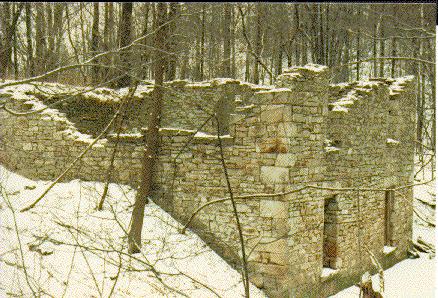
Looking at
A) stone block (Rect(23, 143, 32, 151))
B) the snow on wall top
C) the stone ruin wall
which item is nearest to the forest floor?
the stone ruin wall

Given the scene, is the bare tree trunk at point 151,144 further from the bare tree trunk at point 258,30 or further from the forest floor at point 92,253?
the bare tree trunk at point 258,30

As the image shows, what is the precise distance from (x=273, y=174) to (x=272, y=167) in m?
0.12

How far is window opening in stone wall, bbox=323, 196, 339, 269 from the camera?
859 centimetres

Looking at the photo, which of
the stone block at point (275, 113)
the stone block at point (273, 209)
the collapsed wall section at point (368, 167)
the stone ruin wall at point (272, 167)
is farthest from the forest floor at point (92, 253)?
the stone block at point (275, 113)

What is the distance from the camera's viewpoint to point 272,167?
7.16m

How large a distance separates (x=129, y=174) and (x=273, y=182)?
8.99ft

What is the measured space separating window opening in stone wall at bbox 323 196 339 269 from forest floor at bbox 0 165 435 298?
68 cm

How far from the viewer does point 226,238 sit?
7.50 metres

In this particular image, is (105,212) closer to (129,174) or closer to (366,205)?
(129,174)

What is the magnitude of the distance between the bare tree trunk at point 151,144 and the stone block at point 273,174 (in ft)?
6.25

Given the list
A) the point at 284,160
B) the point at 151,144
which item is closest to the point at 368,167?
the point at 284,160

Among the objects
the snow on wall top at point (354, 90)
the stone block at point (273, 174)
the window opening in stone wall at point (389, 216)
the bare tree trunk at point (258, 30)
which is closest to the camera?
the stone block at point (273, 174)

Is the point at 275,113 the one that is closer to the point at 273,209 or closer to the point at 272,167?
the point at 272,167

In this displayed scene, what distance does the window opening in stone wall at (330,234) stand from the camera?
859cm
